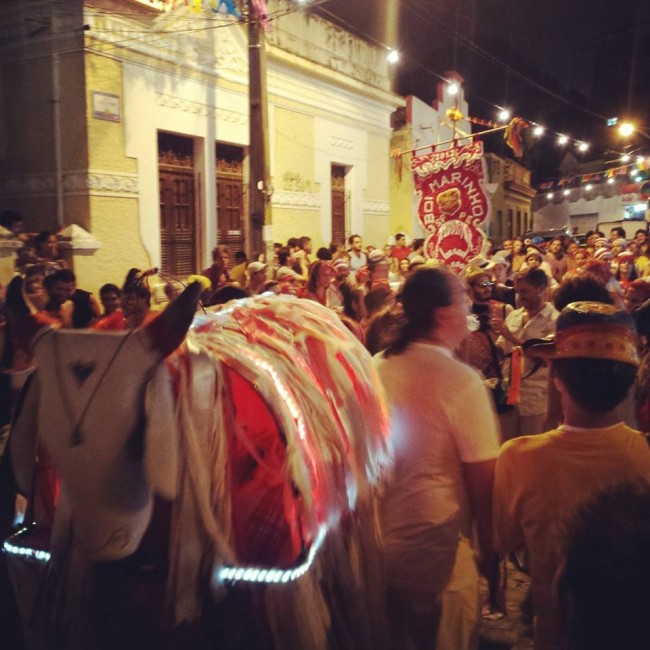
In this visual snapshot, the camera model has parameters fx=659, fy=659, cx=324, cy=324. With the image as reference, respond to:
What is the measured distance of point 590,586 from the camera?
137 cm

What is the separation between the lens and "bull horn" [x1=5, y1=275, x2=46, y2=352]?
155 inches

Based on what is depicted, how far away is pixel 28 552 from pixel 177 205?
1060cm

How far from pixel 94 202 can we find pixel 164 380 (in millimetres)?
9042

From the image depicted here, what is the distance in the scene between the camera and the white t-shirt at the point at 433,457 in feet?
8.16

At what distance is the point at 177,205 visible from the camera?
1240cm

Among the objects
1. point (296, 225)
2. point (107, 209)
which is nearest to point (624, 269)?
point (296, 225)

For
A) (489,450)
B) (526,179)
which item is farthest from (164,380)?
(526,179)

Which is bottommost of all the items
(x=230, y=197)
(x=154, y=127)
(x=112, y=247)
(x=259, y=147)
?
(x=112, y=247)

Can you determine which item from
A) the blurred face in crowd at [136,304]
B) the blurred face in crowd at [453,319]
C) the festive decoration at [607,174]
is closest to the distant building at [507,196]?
the festive decoration at [607,174]

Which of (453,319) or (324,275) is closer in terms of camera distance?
(453,319)

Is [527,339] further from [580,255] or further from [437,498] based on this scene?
[580,255]

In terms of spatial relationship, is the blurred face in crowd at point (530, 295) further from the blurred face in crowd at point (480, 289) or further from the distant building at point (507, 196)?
the distant building at point (507, 196)

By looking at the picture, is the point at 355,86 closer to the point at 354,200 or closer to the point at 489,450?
the point at 354,200

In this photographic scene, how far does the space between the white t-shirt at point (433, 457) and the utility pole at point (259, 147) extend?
818cm
